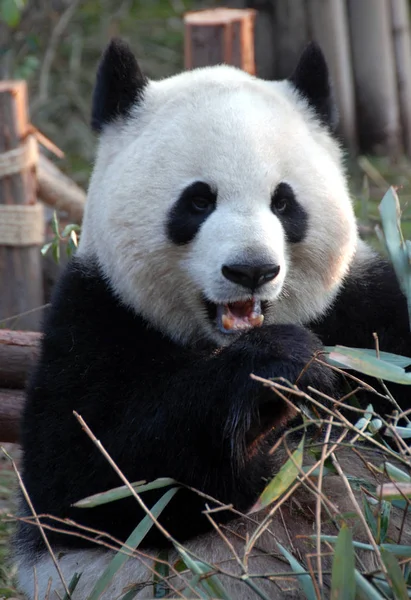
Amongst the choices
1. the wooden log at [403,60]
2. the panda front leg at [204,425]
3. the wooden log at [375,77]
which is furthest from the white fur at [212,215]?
the wooden log at [403,60]

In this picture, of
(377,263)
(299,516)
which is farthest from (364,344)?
(299,516)

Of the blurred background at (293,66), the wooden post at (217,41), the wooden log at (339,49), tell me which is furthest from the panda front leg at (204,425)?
the wooden log at (339,49)

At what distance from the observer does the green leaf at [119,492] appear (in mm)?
2170

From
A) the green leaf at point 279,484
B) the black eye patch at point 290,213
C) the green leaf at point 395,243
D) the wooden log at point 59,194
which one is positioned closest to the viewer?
the green leaf at point 279,484

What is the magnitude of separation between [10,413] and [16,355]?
0.20 metres

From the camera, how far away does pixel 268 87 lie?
276 centimetres

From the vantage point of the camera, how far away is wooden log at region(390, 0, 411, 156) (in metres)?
6.95

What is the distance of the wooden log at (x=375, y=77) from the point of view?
685 centimetres

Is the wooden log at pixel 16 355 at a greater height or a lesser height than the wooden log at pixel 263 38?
lesser

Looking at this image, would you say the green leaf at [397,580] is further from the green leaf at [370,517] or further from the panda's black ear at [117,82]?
the panda's black ear at [117,82]

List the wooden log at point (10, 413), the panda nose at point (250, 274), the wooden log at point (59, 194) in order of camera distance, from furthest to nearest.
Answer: the wooden log at point (59, 194)
the wooden log at point (10, 413)
the panda nose at point (250, 274)

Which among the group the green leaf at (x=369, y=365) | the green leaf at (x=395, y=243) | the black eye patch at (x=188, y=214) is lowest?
the green leaf at (x=369, y=365)

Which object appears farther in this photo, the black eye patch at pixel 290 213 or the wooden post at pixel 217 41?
the wooden post at pixel 217 41

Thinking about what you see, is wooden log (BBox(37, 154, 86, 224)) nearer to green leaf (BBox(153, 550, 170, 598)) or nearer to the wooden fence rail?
the wooden fence rail
